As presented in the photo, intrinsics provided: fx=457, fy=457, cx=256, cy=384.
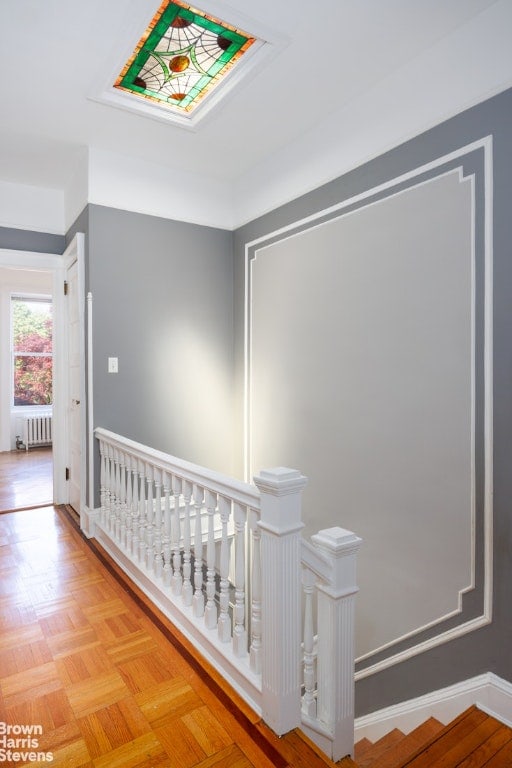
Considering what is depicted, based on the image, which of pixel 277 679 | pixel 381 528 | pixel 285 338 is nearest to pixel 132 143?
pixel 285 338

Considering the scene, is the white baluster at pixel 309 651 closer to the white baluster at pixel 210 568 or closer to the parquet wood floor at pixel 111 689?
the parquet wood floor at pixel 111 689

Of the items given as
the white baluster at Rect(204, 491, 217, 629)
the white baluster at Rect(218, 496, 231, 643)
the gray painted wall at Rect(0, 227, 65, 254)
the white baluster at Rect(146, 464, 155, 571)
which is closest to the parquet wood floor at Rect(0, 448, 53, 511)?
the white baluster at Rect(146, 464, 155, 571)

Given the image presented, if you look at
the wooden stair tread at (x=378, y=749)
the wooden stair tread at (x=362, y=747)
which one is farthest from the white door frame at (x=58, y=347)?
the wooden stair tread at (x=378, y=749)

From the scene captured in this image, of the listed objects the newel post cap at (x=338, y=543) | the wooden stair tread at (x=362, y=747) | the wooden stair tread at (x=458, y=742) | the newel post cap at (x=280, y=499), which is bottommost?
the wooden stair tread at (x=362, y=747)

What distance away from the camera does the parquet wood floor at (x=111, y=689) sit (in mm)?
1384

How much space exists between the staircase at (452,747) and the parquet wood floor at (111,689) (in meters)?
0.49

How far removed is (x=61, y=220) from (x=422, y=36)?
2905 millimetres

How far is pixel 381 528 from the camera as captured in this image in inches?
95.0

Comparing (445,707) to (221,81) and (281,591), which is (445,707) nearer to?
(281,591)

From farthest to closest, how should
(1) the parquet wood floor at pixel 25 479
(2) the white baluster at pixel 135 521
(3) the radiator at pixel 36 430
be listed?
1. (3) the radiator at pixel 36 430
2. (1) the parquet wood floor at pixel 25 479
3. (2) the white baluster at pixel 135 521

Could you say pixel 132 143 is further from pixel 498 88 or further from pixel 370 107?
pixel 498 88

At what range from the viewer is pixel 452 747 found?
1.65m

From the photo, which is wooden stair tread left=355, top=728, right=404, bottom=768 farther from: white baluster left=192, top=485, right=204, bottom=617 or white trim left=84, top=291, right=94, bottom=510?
white trim left=84, top=291, right=94, bottom=510

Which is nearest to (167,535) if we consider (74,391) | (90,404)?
(90,404)
